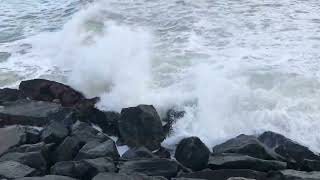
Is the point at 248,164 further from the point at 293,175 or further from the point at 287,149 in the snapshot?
the point at 287,149

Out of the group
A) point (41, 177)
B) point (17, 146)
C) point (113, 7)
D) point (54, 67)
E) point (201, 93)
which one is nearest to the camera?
point (41, 177)

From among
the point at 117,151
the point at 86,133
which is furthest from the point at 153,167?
the point at 86,133

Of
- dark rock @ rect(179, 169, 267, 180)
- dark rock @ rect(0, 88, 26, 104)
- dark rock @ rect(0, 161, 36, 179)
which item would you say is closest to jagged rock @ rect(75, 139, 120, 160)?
dark rock @ rect(0, 161, 36, 179)

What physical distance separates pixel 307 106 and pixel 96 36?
208 inches

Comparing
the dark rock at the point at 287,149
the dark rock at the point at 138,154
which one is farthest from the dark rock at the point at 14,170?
the dark rock at the point at 287,149

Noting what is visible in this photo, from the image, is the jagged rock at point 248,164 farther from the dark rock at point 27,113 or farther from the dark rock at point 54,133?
the dark rock at point 27,113

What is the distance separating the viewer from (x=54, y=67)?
1080cm

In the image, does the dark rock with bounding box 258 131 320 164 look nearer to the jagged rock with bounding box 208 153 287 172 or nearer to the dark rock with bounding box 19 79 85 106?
the jagged rock with bounding box 208 153 287 172

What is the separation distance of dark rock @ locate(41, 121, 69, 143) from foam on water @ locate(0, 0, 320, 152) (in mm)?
1380

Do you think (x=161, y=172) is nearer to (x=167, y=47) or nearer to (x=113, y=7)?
(x=167, y=47)

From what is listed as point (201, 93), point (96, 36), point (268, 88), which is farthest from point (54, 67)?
point (268, 88)

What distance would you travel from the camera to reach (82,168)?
630cm

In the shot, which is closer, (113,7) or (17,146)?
(17,146)

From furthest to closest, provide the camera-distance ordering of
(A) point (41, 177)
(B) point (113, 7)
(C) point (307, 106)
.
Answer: (B) point (113, 7) → (C) point (307, 106) → (A) point (41, 177)
